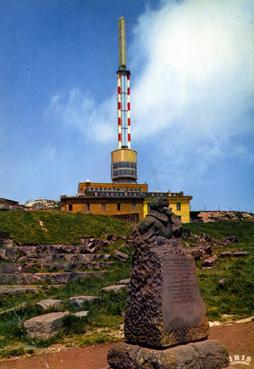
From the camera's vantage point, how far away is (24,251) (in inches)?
965

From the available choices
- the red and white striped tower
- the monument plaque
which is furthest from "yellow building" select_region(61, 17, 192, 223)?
the monument plaque

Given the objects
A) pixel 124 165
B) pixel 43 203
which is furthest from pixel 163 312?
pixel 124 165

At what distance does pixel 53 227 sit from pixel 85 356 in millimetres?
21114

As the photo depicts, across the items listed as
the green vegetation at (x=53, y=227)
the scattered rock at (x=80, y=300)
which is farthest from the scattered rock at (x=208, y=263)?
the green vegetation at (x=53, y=227)

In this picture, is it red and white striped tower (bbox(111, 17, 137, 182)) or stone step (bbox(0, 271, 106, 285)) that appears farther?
red and white striped tower (bbox(111, 17, 137, 182))

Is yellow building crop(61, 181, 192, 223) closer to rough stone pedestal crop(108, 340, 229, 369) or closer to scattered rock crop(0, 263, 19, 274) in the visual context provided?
scattered rock crop(0, 263, 19, 274)

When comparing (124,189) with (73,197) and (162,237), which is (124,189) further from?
(162,237)

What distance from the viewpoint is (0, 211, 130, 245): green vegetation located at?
27422 millimetres

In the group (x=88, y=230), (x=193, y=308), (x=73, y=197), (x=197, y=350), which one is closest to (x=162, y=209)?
(x=193, y=308)

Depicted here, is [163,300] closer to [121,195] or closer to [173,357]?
[173,357]

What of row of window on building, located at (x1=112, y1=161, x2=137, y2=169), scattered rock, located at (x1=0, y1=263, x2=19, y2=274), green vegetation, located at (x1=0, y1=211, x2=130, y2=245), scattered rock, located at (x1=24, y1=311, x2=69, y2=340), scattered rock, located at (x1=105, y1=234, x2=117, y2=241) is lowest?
scattered rock, located at (x1=24, y1=311, x2=69, y2=340)

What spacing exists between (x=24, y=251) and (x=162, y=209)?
18.4 metres

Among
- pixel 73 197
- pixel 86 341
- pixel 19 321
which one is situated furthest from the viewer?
pixel 73 197

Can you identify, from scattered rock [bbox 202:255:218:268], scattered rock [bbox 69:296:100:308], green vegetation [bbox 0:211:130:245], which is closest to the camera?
scattered rock [bbox 69:296:100:308]
